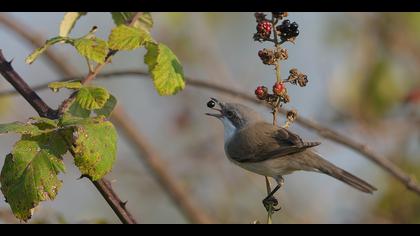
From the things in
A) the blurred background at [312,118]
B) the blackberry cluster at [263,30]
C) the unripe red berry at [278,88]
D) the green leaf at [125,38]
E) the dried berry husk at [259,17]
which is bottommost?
the blurred background at [312,118]

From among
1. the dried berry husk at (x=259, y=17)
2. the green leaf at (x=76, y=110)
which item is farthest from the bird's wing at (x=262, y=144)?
the green leaf at (x=76, y=110)

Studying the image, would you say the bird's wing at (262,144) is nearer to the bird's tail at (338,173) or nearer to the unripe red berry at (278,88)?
the bird's tail at (338,173)

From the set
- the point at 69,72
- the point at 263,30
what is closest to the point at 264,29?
the point at 263,30

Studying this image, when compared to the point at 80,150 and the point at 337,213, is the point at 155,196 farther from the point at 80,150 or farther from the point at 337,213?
the point at 80,150

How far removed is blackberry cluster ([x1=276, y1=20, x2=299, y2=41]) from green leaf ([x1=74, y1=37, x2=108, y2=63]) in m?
0.74

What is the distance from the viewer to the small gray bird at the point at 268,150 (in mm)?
4484

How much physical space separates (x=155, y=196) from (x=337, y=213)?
2.83 meters

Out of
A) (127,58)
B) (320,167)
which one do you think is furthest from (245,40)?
(320,167)

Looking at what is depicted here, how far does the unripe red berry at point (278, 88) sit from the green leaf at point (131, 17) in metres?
1.04

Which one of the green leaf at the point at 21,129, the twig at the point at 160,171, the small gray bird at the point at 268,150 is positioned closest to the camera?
the green leaf at the point at 21,129

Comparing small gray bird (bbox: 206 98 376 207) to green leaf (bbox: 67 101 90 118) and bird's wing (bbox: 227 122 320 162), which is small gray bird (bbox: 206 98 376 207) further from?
green leaf (bbox: 67 101 90 118)

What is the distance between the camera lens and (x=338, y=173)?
4.76 m

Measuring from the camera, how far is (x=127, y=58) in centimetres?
994

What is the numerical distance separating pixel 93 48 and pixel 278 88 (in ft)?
2.58
